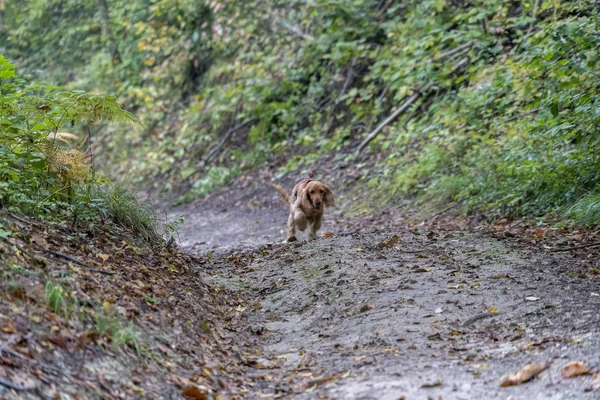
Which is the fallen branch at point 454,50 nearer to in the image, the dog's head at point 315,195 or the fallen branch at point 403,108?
the fallen branch at point 403,108

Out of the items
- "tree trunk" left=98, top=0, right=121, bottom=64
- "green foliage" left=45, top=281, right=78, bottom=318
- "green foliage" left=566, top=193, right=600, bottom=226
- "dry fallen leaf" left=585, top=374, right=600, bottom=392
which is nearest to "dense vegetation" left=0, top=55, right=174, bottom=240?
"green foliage" left=45, top=281, right=78, bottom=318

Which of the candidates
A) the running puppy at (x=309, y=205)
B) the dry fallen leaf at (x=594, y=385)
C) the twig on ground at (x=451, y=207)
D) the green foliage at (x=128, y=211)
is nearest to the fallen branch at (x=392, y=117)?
the twig on ground at (x=451, y=207)

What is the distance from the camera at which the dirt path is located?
4.33 meters

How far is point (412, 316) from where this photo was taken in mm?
5664

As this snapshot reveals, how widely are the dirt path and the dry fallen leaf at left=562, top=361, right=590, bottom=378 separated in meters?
0.04

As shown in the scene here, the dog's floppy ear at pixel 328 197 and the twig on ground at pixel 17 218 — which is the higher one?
the dog's floppy ear at pixel 328 197

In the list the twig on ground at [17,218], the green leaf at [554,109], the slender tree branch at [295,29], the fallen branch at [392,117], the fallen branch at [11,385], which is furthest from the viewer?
the slender tree branch at [295,29]

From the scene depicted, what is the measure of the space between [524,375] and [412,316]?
5.14 ft

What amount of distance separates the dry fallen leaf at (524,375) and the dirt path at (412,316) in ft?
0.13

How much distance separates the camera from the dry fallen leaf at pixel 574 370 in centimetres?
406

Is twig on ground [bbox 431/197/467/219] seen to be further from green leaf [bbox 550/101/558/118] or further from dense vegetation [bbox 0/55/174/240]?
dense vegetation [bbox 0/55/174/240]

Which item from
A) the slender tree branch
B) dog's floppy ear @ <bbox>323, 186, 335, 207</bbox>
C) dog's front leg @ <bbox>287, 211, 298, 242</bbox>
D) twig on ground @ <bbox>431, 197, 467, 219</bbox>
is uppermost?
the slender tree branch

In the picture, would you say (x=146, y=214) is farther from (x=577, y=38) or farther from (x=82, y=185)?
(x=577, y=38)

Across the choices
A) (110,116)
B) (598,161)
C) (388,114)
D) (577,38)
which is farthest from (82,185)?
(388,114)
